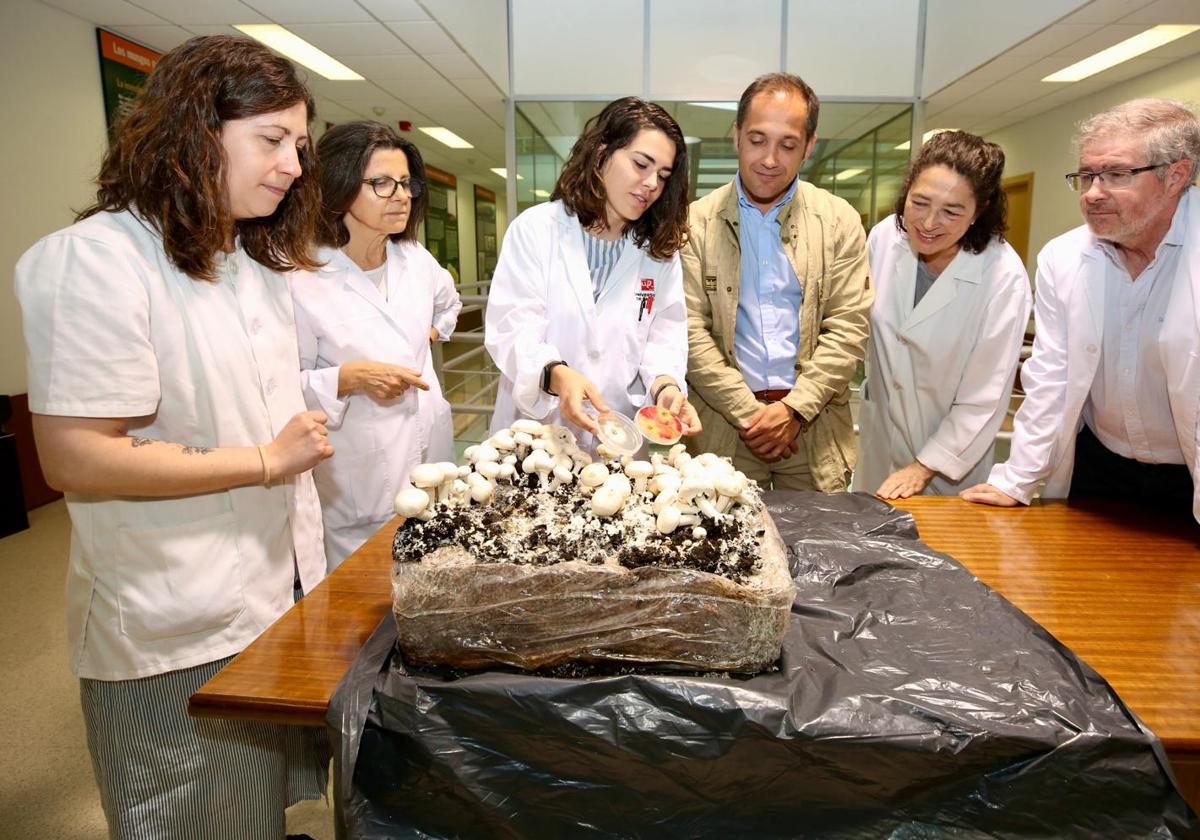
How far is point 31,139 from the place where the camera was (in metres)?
3.93

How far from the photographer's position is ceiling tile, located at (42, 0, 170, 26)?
12.8ft

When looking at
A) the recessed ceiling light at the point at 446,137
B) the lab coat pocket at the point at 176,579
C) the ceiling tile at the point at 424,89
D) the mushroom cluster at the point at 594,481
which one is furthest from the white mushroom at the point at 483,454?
the recessed ceiling light at the point at 446,137

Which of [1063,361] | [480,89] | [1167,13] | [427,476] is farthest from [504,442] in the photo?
[480,89]

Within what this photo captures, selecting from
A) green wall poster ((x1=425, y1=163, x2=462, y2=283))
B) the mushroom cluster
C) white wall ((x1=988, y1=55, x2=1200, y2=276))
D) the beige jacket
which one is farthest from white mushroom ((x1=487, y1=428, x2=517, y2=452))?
green wall poster ((x1=425, y1=163, x2=462, y2=283))

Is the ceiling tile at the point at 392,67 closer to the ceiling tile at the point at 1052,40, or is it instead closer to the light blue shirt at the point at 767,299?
the light blue shirt at the point at 767,299

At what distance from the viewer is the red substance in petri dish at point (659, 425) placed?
56.7 inches

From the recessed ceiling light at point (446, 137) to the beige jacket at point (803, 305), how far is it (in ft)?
20.3

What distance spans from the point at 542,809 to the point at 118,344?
901 mm

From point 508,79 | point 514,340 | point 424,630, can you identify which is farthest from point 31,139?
point 424,630

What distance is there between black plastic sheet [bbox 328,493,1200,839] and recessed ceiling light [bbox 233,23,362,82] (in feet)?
14.8

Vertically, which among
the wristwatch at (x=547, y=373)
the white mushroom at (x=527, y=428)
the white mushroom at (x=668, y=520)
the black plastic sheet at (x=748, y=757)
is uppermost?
the wristwatch at (x=547, y=373)

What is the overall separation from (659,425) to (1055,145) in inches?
271

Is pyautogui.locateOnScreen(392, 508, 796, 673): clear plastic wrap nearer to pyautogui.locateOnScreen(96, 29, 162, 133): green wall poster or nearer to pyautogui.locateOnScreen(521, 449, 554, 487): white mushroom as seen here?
pyautogui.locateOnScreen(521, 449, 554, 487): white mushroom

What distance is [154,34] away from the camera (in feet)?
14.7
